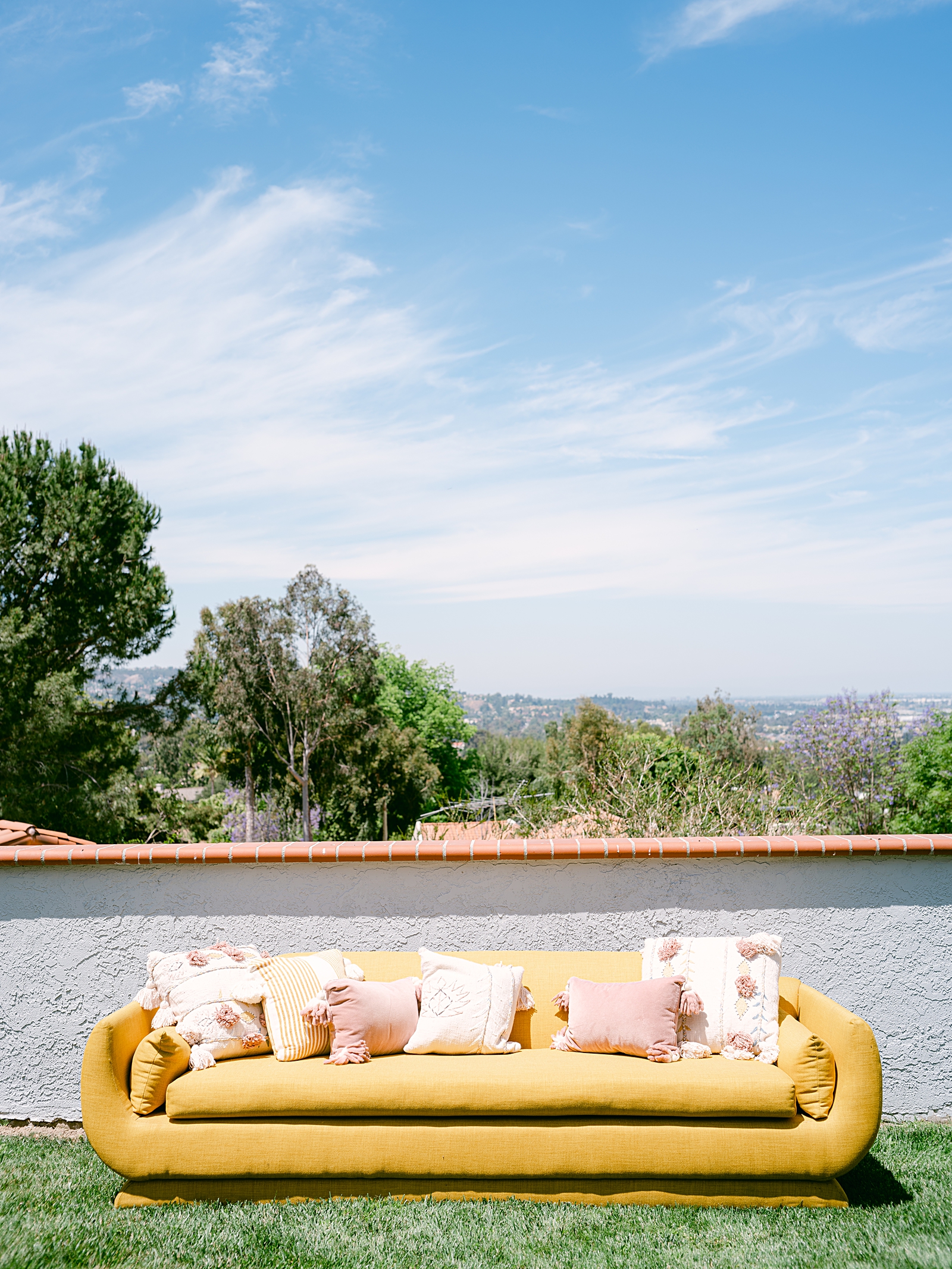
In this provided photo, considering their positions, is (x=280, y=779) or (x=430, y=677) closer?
(x=280, y=779)

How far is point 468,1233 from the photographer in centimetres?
278

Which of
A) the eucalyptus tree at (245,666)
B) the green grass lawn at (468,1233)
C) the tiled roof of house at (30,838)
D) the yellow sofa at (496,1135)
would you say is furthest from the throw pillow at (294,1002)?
the eucalyptus tree at (245,666)

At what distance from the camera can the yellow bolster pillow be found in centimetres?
309

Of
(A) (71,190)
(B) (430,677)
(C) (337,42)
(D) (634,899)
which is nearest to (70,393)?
(A) (71,190)

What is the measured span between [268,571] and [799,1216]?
30.4 m

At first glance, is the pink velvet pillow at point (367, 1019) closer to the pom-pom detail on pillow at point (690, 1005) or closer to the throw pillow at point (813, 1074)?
the pom-pom detail on pillow at point (690, 1005)

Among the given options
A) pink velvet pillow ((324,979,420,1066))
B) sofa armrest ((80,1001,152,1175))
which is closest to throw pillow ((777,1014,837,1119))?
pink velvet pillow ((324,979,420,1066))

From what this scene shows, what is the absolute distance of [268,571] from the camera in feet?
103

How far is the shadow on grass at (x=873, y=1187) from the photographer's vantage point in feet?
9.99

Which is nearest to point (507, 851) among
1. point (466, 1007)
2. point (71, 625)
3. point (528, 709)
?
point (466, 1007)

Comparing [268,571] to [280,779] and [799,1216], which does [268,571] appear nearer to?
[280,779]

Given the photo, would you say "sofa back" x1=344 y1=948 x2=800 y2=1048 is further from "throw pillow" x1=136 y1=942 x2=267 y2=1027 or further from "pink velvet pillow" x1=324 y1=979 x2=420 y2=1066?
"throw pillow" x1=136 y1=942 x2=267 y2=1027

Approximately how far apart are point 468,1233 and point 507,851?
5.28 feet

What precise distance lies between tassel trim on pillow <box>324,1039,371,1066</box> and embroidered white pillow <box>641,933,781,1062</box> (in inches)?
50.9
